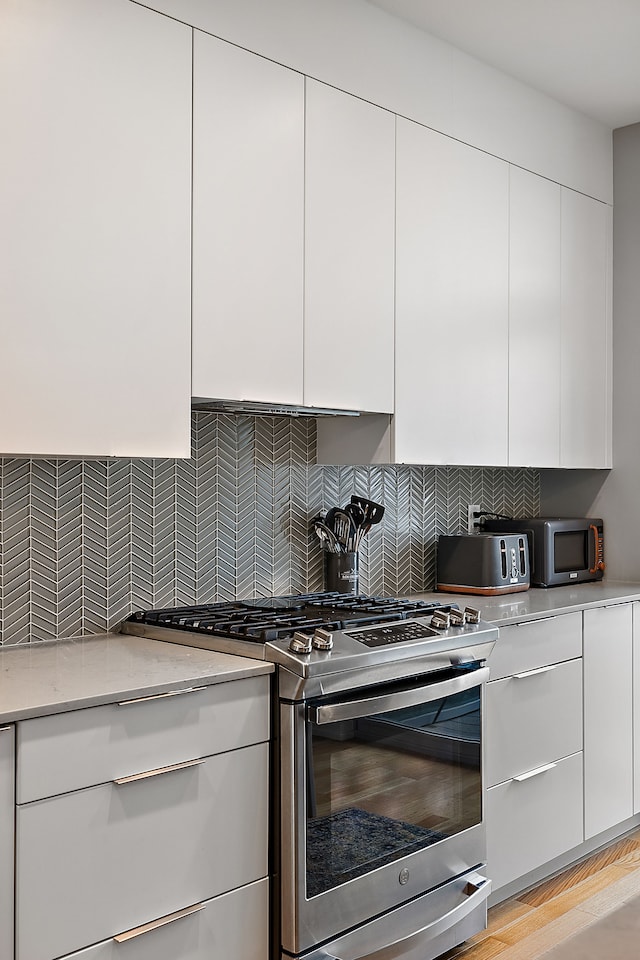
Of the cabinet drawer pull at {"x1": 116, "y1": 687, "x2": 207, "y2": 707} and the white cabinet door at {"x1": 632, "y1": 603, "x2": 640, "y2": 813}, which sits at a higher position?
the cabinet drawer pull at {"x1": 116, "y1": 687, "x2": 207, "y2": 707}

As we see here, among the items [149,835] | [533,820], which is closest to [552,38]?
[533,820]

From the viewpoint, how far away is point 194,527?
2.59 meters

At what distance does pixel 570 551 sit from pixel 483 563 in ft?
1.92

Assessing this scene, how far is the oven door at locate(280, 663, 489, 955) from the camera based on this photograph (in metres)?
1.94

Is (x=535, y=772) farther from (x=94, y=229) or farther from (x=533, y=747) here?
(x=94, y=229)

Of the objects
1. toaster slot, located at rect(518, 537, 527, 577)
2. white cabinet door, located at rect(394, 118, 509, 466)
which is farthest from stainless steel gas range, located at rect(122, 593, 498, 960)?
toaster slot, located at rect(518, 537, 527, 577)

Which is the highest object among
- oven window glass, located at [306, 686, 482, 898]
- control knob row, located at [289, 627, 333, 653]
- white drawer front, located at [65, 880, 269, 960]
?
control knob row, located at [289, 627, 333, 653]

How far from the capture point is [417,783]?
88.7 inches

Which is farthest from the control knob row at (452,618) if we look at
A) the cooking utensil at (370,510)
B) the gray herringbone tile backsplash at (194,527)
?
the gray herringbone tile backsplash at (194,527)

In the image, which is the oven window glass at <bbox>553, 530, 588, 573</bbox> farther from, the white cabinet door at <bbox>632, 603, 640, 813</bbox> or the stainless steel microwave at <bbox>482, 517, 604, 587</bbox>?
the white cabinet door at <bbox>632, 603, 640, 813</bbox>

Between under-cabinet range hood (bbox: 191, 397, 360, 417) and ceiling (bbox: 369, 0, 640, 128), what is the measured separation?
121 cm

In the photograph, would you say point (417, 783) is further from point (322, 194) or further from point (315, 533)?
point (322, 194)

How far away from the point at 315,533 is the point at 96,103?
1.47 metres

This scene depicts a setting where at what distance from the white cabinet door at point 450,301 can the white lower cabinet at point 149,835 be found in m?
1.18
